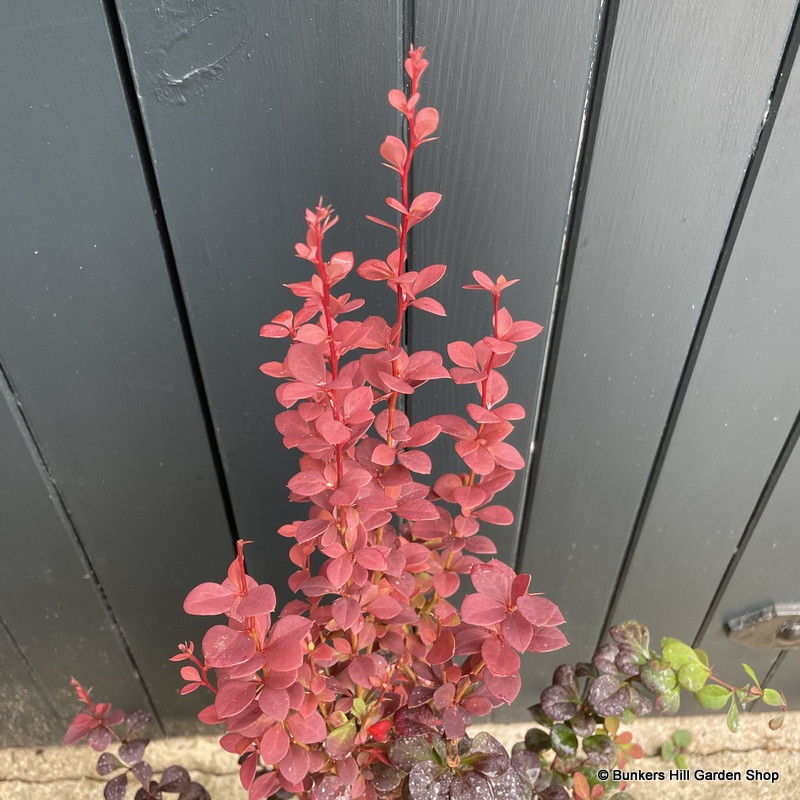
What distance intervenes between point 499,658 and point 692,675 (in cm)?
28

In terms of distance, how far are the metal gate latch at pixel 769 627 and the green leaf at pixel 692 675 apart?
540mm

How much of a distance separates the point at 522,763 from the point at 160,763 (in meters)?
0.85

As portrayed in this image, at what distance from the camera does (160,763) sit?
1352 mm

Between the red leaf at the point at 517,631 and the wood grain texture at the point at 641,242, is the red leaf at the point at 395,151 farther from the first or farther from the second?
the red leaf at the point at 517,631

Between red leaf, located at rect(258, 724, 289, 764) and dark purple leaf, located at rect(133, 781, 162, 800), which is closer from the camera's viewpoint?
red leaf, located at rect(258, 724, 289, 764)

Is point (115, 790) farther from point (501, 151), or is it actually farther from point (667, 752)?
point (667, 752)

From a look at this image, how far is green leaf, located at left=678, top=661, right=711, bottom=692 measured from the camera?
772 mm

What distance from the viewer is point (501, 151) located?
0.73m

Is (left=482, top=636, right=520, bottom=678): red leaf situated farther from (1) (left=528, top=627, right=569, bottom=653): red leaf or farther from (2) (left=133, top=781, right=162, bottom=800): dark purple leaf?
(2) (left=133, top=781, right=162, bottom=800): dark purple leaf

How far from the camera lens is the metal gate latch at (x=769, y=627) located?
123 centimetres

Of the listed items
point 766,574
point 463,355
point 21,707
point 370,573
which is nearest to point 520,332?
point 463,355

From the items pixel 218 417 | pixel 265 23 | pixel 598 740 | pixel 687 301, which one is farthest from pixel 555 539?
pixel 265 23

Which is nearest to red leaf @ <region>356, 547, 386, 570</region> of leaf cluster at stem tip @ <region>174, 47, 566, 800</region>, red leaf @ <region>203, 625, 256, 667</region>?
leaf cluster at stem tip @ <region>174, 47, 566, 800</region>

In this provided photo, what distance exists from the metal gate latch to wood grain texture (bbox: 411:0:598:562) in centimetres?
71
